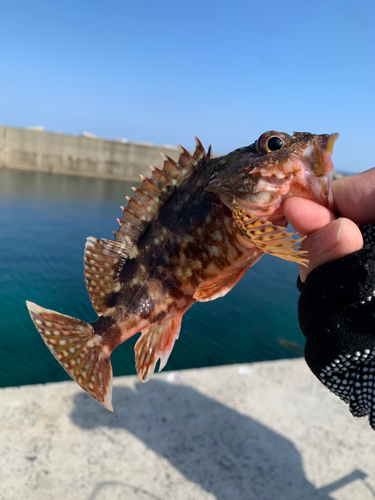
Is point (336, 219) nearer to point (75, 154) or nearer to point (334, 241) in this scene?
point (334, 241)

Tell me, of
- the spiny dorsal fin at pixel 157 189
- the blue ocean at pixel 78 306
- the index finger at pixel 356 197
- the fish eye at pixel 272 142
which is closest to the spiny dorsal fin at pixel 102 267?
the spiny dorsal fin at pixel 157 189

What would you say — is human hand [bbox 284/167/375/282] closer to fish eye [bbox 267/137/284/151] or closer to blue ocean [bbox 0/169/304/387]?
fish eye [bbox 267/137/284/151]

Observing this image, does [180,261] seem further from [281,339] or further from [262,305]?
[262,305]

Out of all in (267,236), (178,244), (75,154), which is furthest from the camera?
(75,154)

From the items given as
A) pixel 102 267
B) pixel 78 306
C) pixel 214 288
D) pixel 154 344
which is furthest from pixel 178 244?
pixel 78 306

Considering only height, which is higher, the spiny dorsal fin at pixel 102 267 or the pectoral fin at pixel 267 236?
the pectoral fin at pixel 267 236

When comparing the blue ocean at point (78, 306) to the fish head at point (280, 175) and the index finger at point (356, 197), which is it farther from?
the index finger at point (356, 197)

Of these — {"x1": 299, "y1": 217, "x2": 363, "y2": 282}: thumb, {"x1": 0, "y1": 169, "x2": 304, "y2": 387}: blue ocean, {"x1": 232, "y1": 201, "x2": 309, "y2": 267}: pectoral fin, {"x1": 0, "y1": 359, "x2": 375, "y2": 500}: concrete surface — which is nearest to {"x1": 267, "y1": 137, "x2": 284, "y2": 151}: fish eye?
{"x1": 232, "y1": 201, "x2": 309, "y2": 267}: pectoral fin
